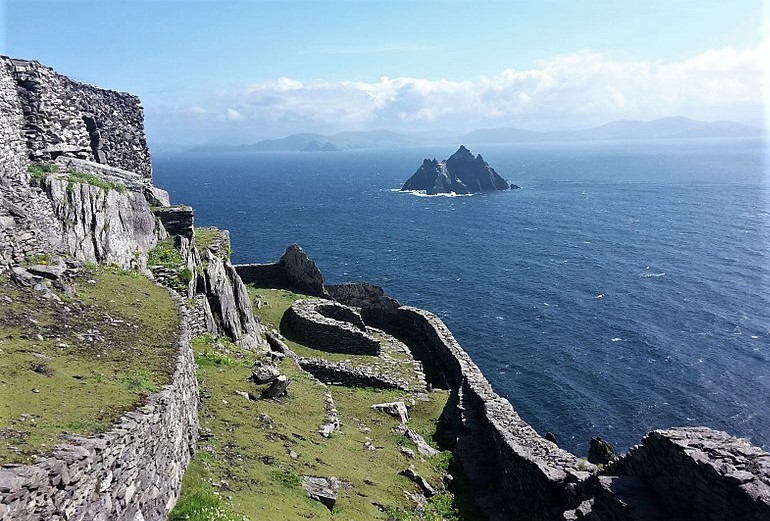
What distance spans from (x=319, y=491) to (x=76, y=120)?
24.2 metres

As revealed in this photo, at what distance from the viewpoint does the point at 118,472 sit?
10625 millimetres

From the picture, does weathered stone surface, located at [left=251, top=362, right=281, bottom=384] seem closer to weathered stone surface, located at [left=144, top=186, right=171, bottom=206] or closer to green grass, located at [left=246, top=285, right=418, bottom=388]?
green grass, located at [left=246, top=285, right=418, bottom=388]

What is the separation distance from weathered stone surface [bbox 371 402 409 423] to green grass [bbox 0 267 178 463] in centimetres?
1353

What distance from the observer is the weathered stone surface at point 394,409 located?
29.4 meters

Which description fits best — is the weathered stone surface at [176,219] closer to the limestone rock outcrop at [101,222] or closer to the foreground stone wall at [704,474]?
the limestone rock outcrop at [101,222]

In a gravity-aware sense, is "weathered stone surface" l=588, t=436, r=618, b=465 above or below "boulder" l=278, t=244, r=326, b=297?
below

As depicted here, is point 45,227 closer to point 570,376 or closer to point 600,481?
point 600,481

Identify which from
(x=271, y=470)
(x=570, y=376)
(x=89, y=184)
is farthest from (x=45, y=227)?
(x=570, y=376)

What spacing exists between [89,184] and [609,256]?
97.3 m

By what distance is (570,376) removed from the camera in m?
58.2

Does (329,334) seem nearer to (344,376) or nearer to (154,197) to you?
(344,376)

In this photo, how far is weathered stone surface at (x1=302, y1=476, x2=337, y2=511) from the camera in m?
16.6

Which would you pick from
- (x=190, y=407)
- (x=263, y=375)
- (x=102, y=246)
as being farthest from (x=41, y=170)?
(x=190, y=407)

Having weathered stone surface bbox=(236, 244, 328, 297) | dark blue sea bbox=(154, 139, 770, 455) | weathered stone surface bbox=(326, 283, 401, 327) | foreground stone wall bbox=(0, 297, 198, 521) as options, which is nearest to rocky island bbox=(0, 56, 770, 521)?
foreground stone wall bbox=(0, 297, 198, 521)
